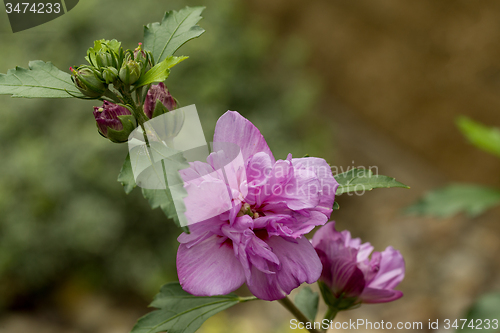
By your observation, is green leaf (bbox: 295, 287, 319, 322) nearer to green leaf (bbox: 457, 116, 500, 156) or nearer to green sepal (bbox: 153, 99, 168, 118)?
green sepal (bbox: 153, 99, 168, 118)

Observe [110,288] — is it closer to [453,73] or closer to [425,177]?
[425,177]

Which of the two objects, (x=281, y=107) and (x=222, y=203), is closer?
(x=222, y=203)

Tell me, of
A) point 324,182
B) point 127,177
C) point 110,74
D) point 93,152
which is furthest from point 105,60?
point 93,152

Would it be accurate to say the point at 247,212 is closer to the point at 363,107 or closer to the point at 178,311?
the point at 178,311

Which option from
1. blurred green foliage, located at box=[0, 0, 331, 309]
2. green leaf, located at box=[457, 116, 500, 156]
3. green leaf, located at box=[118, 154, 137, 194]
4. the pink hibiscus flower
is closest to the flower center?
the pink hibiscus flower

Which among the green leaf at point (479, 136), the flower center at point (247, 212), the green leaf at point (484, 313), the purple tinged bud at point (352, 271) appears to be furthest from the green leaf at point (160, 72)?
the green leaf at point (479, 136)

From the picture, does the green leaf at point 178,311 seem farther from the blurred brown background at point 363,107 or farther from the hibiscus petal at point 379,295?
the blurred brown background at point 363,107

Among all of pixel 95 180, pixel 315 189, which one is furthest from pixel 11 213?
pixel 315 189
